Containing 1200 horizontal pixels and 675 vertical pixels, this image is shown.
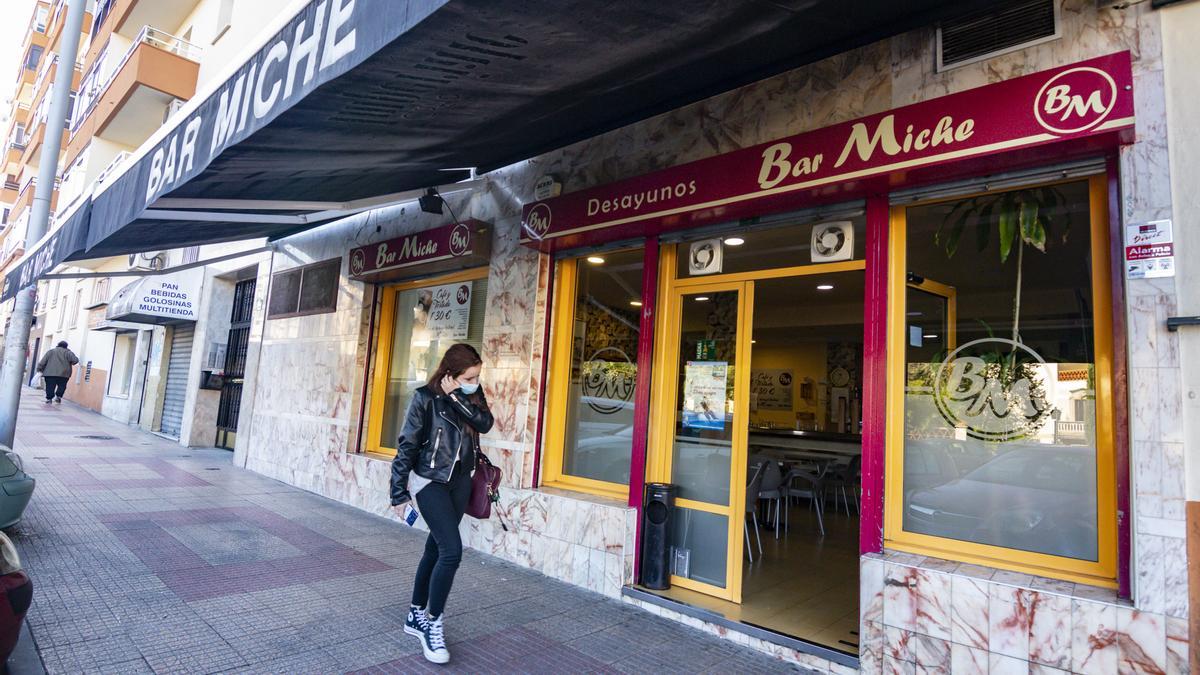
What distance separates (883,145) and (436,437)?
2934 millimetres

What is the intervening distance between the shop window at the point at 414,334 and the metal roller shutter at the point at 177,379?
23.8 feet

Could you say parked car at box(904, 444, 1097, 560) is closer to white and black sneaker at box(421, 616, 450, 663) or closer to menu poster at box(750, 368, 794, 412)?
white and black sneaker at box(421, 616, 450, 663)

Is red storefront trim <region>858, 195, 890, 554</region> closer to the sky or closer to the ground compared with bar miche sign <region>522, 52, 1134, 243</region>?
closer to the ground

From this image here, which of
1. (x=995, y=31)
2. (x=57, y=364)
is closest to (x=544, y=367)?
(x=995, y=31)

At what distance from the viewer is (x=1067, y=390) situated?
3232 millimetres

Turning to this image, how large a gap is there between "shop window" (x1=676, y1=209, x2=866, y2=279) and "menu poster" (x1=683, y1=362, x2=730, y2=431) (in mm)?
722

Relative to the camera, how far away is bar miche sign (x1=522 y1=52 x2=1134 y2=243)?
9.48ft

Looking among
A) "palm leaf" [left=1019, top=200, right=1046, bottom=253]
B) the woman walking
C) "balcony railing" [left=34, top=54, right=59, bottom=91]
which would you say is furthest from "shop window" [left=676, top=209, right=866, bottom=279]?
"balcony railing" [left=34, top=54, right=59, bottom=91]

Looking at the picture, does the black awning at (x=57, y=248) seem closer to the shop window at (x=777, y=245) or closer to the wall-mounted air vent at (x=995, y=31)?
the shop window at (x=777, y=245)

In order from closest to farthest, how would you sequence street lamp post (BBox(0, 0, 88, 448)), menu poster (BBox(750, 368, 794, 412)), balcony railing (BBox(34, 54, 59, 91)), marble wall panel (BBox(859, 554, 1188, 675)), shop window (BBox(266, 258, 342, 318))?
1. marble wall panel (BBox(859, 554, 1188, 675))
2. street lamp post (BBox(0, 0, 88, 448))
3. shop window (BBox(266, 258, 342, 318))
4. menu poster (BBox(750, 368, 794, 412))
5. balcony railing (BBox(34, 54, 59, 91))

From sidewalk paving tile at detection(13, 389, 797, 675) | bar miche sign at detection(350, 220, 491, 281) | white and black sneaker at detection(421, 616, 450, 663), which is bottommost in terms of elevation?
sidewalk paving tile at detection(13, 389, 797, 675)

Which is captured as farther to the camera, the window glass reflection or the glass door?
the glass door

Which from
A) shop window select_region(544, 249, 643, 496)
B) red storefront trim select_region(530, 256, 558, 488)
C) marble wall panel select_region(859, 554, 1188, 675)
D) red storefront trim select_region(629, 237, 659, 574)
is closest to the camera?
marble wall panel select_region(859, 554, 1188, 675)

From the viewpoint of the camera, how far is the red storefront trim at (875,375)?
11.7 ft
